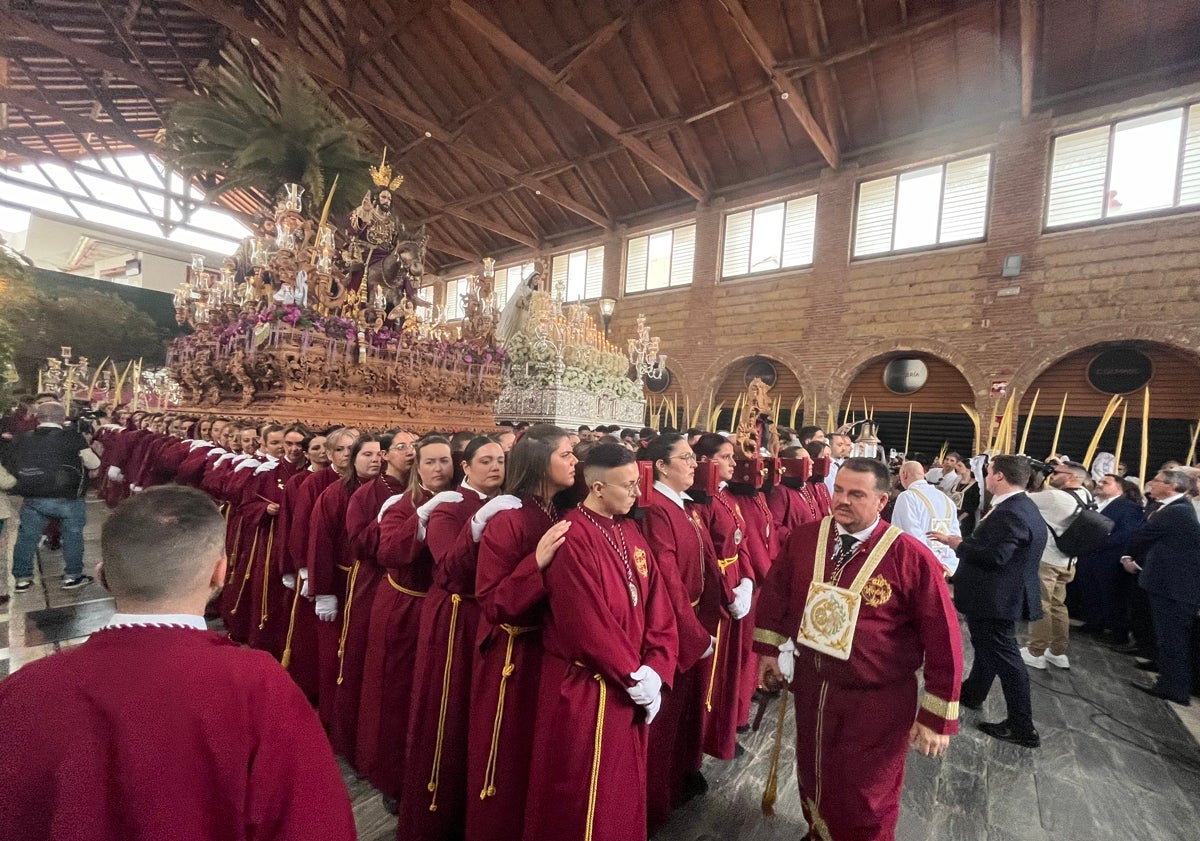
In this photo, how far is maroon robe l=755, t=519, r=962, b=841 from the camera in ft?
6.97

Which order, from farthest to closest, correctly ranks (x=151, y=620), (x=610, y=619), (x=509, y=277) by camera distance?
(x=509, y=277)
(x=610, y=619)
(x=151, y=620)

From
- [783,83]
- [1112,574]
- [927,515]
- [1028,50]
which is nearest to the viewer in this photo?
[927,515]

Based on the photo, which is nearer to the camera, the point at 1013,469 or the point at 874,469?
the point at 874,469

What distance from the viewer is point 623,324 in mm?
17125

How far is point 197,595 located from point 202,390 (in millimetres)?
9510

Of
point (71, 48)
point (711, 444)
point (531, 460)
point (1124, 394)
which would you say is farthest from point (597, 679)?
point (71, 48)

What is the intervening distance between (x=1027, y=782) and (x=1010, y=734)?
51 cm

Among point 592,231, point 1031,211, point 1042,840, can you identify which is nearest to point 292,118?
point 592,231

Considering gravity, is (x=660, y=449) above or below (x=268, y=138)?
below

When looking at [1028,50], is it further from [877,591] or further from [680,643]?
[680,643]

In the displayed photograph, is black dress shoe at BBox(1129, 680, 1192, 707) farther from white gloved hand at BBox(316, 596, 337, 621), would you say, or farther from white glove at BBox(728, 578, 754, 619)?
white gloved hand at BBox(316, 596, 337, 621)

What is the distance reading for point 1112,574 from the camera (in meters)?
5.82

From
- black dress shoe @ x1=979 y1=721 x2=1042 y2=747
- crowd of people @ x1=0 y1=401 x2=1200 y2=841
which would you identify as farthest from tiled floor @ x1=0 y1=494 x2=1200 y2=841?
crowd of people @ x1=0 y1=401 x2=1200 y2=841

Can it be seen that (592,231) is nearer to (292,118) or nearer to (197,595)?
(292,118)
